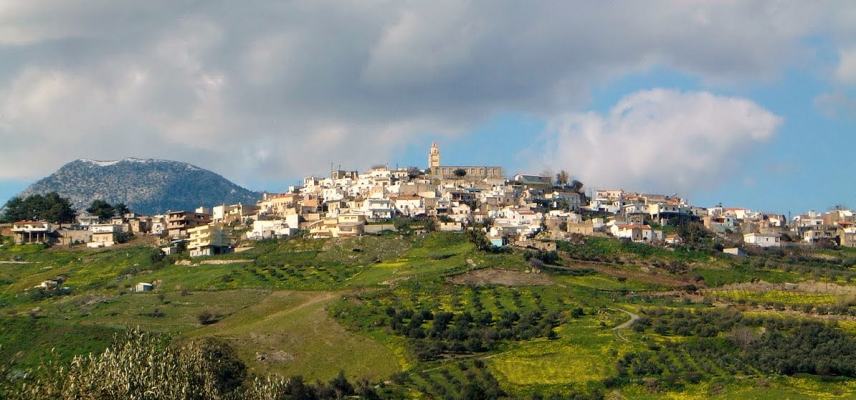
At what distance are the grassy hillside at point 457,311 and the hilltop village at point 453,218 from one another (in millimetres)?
6704

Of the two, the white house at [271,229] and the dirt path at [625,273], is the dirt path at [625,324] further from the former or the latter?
the white house at [271,229]

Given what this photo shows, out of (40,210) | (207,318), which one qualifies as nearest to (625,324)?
(207,318)

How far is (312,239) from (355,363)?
45565mm

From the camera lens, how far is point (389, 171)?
15675 centimetres

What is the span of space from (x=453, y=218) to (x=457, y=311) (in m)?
48.5

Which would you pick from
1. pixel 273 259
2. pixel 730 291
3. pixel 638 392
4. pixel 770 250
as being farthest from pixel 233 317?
pixel 770 250

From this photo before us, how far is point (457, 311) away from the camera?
80.4m

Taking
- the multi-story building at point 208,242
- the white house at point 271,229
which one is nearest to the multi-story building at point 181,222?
the white house at point 271,229

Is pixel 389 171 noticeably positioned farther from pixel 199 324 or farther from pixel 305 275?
pixel 199 324

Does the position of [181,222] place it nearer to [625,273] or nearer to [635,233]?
[635,233]

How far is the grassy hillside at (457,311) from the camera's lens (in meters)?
66.0

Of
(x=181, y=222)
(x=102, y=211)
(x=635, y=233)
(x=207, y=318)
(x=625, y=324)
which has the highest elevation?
(x=102, y=211)

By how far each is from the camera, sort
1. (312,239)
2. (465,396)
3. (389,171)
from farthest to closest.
A: (389,171) → (312,239) → (465,396)

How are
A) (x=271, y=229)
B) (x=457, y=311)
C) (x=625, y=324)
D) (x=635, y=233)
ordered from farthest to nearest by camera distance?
(x=271, y=229), (x=635, y=233), (x=457, y=311), (x=625, y=324)
